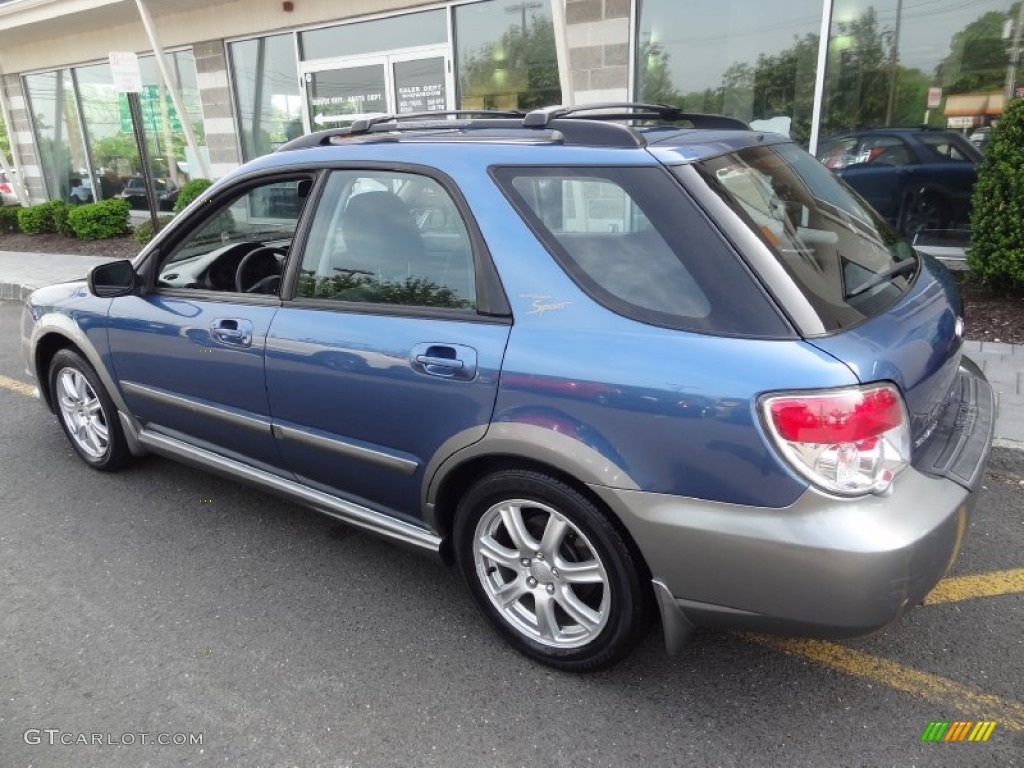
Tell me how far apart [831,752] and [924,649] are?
2.08 feet

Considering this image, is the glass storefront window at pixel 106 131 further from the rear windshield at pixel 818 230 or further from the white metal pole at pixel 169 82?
the rear windshield at pixel 818 230

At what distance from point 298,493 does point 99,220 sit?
11.9 m

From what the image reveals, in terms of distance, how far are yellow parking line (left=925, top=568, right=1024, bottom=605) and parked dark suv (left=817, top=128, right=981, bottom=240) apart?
5338mm

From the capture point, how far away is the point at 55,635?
269 cm

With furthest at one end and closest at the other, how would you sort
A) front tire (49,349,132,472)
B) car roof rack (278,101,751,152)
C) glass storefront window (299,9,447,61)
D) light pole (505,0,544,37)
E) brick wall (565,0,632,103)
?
1. glass storefront window (299,9,447,61)
2. light pole (505,0,544,37)
3. brick wall (565,0,632,103)
4. front tire (49,349,132,472)
5. car roof rack (278,101,751,152)

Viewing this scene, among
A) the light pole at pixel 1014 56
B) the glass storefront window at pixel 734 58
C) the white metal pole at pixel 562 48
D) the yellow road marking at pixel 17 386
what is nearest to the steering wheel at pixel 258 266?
the yellow road marking at pixel 17 386

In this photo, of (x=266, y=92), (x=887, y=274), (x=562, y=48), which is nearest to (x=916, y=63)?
(x=562, y=48)

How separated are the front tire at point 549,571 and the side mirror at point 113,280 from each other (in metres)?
2.03

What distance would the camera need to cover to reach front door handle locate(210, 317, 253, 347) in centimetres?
289

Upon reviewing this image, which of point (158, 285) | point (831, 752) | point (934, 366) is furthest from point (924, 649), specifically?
point (158, 285)

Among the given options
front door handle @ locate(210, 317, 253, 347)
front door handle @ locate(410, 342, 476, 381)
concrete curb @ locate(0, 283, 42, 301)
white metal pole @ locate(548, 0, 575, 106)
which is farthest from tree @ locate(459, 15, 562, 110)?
front door handle @ locate(410, 342, 476, 381)

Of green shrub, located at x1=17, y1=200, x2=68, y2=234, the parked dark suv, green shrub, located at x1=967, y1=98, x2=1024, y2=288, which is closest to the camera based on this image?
green shrub, located at x1=967, y1=98, x2=1024, y2=288

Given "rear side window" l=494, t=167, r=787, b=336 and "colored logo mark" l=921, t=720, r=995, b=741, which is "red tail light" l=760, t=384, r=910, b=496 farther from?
"colored logo mark" l=921, t=720, r=995, b=741

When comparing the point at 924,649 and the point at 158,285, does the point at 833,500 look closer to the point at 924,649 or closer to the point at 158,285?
the point at 924,649
